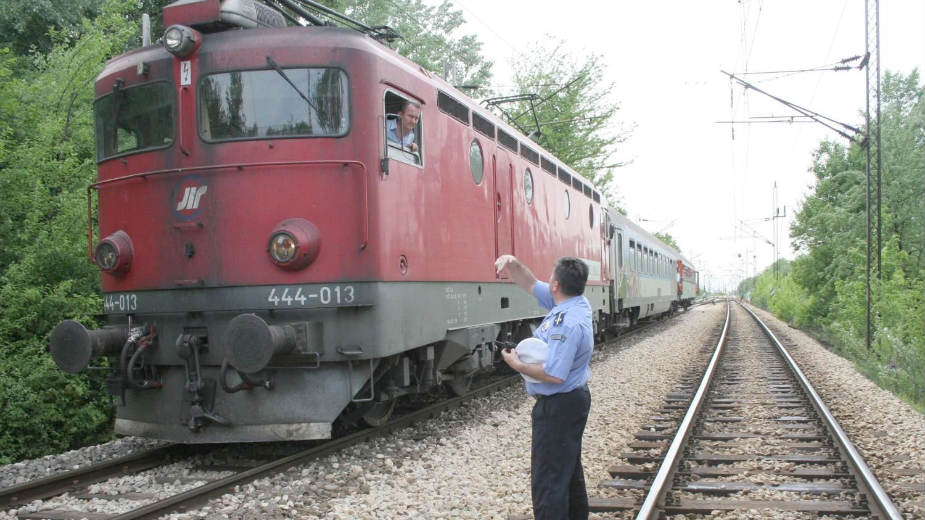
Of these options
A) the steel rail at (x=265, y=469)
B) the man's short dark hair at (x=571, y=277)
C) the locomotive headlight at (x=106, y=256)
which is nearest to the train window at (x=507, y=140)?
the steel rail at (x=265, y=469)

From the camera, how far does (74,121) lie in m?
10.3

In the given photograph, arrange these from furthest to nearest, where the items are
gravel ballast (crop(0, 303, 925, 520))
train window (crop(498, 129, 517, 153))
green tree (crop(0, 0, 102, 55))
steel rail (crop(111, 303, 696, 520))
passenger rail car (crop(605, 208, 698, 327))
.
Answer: passenger rail car (crop(605, 208, 698, 327)) → green tree (crop(0, 0, 102, 55)) → train window (crop(498, 129, 517, 153)) → gravel ballast (crop(0, 303, 925, 520)) → steel rail (crop(111, 303, 696, 520))

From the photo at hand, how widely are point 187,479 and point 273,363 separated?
1.10 metres

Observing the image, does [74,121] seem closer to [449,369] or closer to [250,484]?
[449,369]

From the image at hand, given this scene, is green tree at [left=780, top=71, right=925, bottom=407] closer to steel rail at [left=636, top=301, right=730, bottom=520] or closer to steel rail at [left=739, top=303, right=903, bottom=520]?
steel rail at [left=636, top=301, right=730, bottom=520]

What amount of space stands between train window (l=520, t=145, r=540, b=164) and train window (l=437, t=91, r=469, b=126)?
82.6 inches

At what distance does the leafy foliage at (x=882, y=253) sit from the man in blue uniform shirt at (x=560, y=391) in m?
9.39

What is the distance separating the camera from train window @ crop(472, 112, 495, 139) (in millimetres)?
8320

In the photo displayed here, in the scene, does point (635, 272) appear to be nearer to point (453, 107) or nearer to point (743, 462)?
point (453, 107)

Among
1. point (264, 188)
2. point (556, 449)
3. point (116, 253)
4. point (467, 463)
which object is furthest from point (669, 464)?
point (116, 253)

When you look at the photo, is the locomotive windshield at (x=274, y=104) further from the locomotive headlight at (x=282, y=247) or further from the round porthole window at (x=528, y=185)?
the round porthole window at (x=528, y=185)

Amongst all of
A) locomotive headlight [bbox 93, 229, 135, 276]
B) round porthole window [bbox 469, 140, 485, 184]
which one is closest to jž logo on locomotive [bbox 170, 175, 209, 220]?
locomotive headlight [bbox 93, 229, 135, 276]

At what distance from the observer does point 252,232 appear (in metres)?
5.88

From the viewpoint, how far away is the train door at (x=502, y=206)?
28.8ft
